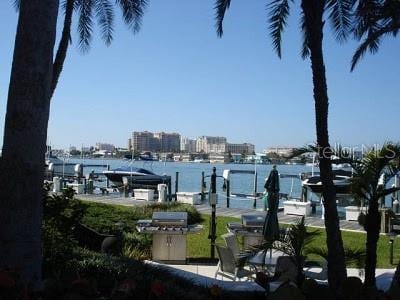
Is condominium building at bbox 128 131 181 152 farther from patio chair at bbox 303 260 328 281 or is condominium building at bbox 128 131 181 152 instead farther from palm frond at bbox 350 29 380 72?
patio chair at bbox 303 260 328 281

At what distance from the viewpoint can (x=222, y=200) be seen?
3375cm

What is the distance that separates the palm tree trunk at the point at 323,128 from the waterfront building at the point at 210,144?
122m

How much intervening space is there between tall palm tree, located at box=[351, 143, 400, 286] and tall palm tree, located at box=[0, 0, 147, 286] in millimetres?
3888

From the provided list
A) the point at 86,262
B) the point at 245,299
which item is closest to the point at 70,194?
the point at 86,262

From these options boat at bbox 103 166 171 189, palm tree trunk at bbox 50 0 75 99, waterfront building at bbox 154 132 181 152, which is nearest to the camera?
palm tree trunk at bbox 50 0 75 99

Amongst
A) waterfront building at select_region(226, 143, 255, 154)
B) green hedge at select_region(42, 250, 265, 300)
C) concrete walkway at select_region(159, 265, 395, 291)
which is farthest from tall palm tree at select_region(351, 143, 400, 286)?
waterfront building at select_region(226, 143, 255, 154)

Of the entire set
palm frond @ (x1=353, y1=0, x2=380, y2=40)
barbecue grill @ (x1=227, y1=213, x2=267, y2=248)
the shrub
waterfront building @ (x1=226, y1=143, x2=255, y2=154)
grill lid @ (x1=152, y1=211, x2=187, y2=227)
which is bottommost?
barbecue grill @ (x1=227, y1=213, x2=267, y2=248)

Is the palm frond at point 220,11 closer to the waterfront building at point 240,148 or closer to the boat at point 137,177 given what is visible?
the boat at point 137,177

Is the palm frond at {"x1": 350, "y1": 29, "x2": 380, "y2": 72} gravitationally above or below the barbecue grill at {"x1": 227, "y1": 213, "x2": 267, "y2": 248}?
above

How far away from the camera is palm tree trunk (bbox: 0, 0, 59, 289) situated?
448cm

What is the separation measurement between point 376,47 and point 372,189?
31.4ft

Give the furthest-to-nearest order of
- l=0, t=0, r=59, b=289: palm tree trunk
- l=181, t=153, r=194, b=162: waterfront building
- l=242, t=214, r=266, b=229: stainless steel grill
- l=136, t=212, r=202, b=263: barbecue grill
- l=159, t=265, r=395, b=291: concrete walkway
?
1. l=181, t=153, r=194, b=162: waterfront building
2. l=242, t=214, r=266, b=229: stainless steel grill
3. l=136, t=212, r=202, b=263: barbecue grill
4. l=159, t=265, r=395, b=291: concrete walkway
5. l=0, t=0, r=59, b=289: palm tree trunk

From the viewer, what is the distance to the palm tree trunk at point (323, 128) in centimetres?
566

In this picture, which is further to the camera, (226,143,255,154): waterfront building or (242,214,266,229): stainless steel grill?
(226,143,255,154): waterfront building
